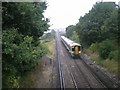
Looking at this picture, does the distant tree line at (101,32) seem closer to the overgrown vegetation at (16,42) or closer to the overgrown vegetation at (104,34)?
the overgrown vegetation at (104,34)

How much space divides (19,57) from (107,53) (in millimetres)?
12005

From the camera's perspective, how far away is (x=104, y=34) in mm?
19453

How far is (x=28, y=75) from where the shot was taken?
38.3 feet

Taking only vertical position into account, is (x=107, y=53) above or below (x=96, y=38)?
below

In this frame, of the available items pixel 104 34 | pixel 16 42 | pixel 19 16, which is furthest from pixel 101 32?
pixel 16 42

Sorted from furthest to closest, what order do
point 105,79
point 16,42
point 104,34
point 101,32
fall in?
point 104,34 → point 101,32 → point 105,79 → point 16,42

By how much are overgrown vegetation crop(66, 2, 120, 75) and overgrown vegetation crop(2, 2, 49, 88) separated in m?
8.61

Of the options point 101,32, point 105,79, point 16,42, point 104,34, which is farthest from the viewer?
point 104,34

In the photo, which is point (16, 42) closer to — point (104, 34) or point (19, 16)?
point (19, 16)

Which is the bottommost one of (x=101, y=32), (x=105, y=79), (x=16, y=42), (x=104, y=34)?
(x=105, y=79)

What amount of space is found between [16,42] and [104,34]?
1509 centimetres

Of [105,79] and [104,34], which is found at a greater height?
[104,34]

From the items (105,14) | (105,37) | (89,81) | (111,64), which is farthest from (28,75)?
(105,14)

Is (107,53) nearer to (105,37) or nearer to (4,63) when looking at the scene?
(105,37)
